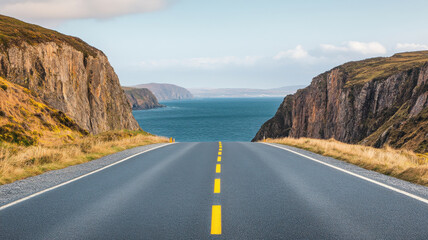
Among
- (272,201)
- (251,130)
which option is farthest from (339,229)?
(251,130)

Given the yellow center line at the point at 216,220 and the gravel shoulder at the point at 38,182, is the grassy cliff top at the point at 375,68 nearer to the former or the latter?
the gravel shoulder at the point at 38,182

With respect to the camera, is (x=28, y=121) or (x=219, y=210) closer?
(x=219, y=210)

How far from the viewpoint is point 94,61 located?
5078cm

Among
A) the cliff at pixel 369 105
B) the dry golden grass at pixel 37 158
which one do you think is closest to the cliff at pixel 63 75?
the dry golden grass at pixel 37 158

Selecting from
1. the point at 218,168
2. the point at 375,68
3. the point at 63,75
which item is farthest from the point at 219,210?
the point at 375,68

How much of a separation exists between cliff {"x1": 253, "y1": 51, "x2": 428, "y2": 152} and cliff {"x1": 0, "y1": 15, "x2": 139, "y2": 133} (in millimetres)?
32625

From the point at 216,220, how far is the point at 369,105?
162ft

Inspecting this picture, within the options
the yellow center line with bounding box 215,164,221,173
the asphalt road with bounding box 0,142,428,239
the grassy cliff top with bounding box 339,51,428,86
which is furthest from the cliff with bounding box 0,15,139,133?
the grassy cliff top with bounding box 339,51,428,86

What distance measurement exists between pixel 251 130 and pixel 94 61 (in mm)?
68432

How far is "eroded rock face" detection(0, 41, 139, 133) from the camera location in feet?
111

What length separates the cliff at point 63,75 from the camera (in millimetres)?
33750

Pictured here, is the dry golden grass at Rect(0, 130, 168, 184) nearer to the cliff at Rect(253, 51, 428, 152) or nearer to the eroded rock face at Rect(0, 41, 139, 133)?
the cliff at Rect(253, 51, 428, 152)

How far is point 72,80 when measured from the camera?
4366 centimetres

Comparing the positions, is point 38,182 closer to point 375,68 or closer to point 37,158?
point 37,158
